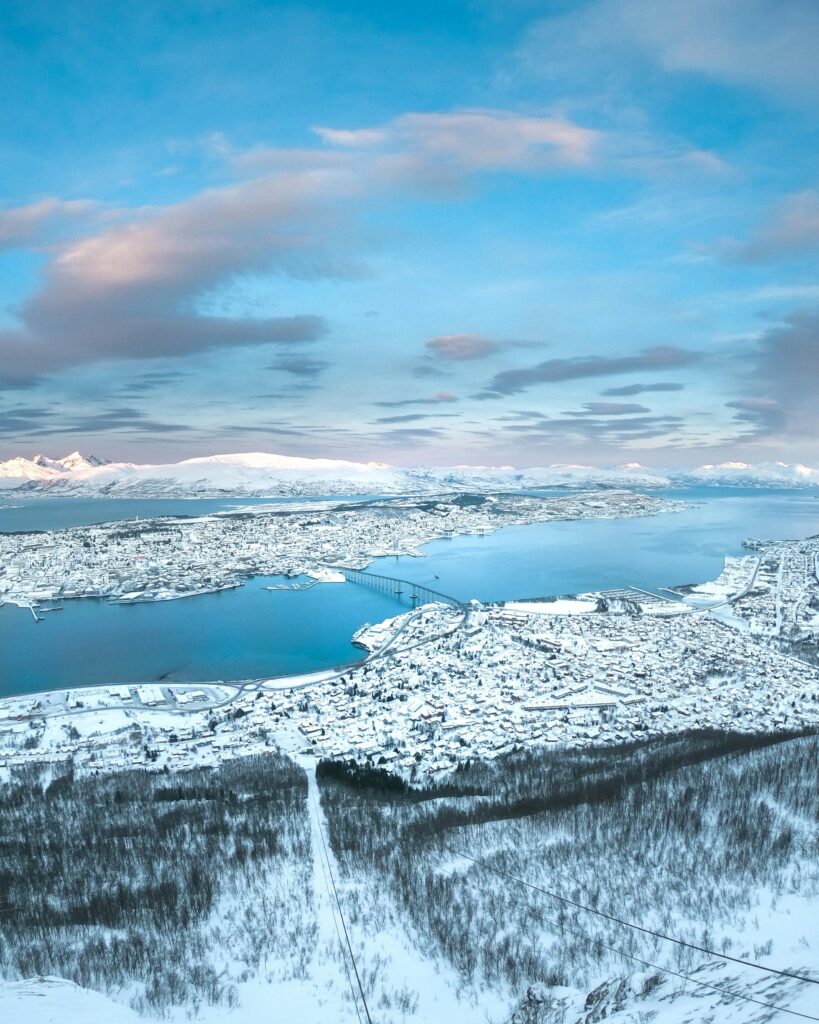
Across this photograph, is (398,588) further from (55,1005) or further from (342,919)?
(55,1005)

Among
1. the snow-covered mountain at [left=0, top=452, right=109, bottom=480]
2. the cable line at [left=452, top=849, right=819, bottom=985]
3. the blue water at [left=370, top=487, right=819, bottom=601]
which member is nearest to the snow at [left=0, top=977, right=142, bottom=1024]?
the cable line at [left=452, top=849, right=819, bottom=985]

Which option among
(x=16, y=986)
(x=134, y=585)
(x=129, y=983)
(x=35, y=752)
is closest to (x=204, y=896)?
(x=129, y=983)

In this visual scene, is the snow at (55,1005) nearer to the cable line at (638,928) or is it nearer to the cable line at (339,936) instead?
the cable line at (339,936)

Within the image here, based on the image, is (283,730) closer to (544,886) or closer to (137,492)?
(544,886)

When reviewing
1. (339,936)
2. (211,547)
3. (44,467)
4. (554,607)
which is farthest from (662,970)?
(44,467)

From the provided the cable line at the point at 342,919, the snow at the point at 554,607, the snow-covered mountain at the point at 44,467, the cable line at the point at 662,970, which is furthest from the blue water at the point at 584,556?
the snow-covered mountain at the point at 44,467
